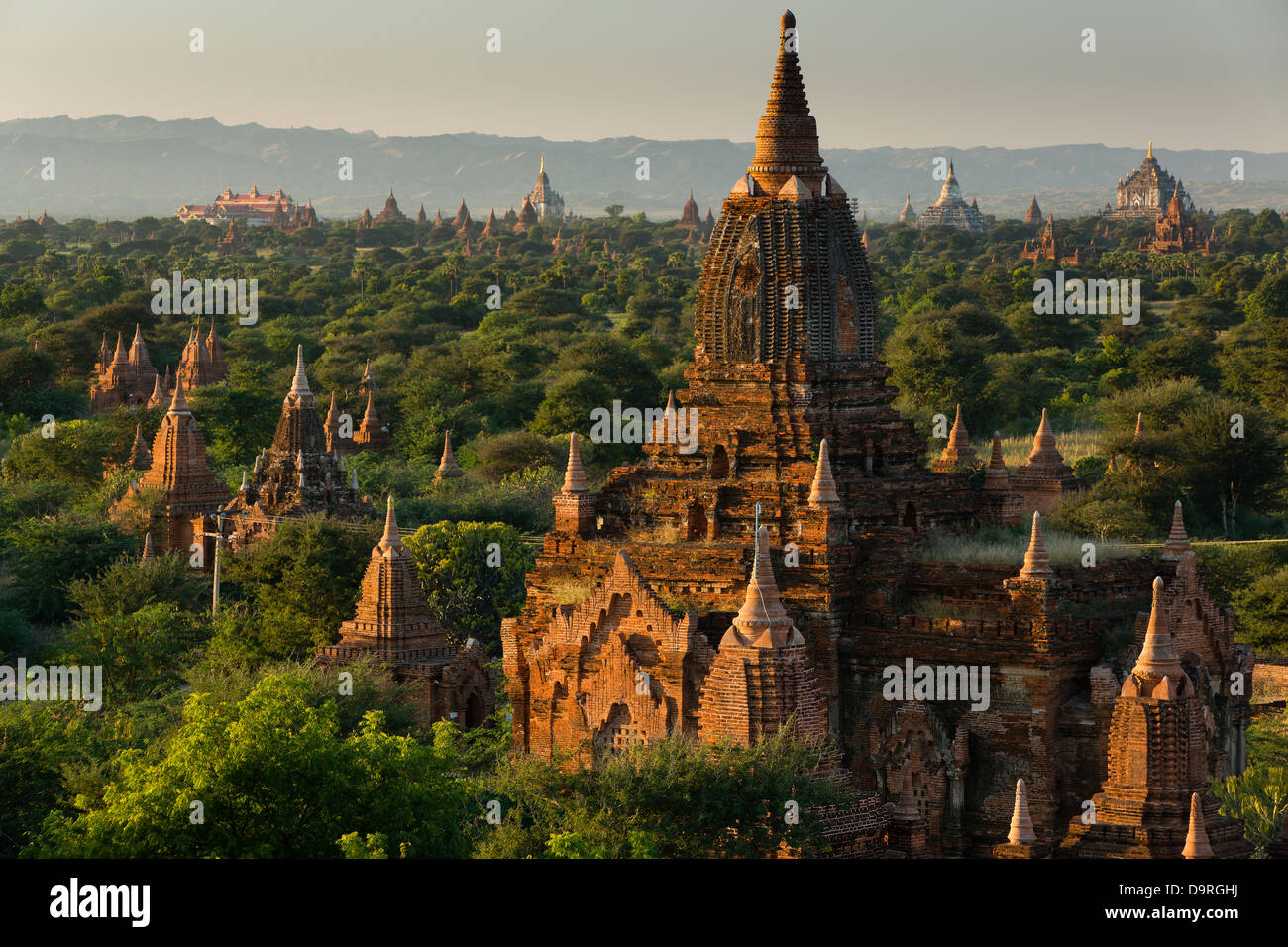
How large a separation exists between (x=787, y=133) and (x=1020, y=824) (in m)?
11.2

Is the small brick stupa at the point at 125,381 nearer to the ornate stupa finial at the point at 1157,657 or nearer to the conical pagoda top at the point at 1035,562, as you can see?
the conical pagoda top at the point at 1035,562

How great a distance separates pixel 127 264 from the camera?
571 ft

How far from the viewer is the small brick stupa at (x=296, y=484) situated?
5200cm

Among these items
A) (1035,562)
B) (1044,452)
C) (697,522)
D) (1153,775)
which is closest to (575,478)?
(697,522)

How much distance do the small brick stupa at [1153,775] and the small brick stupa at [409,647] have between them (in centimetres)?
1517

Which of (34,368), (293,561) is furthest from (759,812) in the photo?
(34,368)

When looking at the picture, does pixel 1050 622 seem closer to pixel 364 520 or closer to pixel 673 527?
pixel 673 527

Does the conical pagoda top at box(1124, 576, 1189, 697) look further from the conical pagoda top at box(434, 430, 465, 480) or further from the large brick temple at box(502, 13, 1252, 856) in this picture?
the conical pagoda top at box(434, 430, 465, 480)

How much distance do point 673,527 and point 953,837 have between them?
6.01 meters

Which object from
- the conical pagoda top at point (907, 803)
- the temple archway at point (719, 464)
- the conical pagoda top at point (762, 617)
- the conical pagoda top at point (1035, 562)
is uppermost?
the temple archway at point (719, 464)

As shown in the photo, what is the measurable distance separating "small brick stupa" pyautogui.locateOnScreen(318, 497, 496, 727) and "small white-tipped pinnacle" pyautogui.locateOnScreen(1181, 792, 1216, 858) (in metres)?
16.5

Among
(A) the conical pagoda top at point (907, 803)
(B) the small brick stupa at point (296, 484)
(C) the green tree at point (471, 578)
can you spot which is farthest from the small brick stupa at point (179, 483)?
(A) the conical pagoda top at point (907, 803)

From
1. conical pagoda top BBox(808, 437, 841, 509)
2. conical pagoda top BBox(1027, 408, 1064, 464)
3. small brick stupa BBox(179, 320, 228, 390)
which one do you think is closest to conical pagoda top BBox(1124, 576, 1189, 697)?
conical pagoda top BBox(808, 437, 841, 509)

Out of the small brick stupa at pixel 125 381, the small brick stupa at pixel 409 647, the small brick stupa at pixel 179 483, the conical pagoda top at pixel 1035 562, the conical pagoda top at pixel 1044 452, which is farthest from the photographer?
the small brick stupa at pixel 125 381
